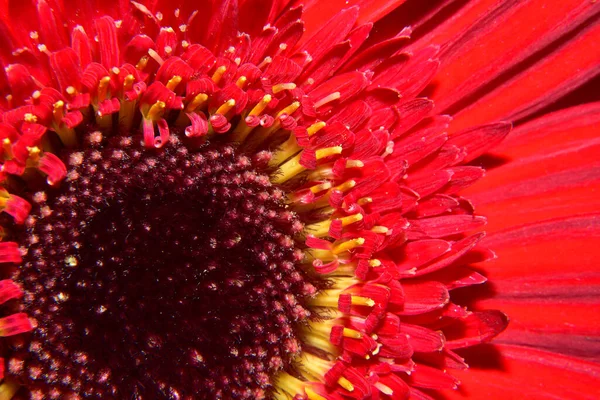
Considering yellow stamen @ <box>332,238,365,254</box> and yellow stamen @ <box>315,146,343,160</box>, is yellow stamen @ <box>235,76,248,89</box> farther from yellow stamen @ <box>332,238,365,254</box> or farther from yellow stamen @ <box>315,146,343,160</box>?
yellow stamen @ <box>332,238,365,254</box>

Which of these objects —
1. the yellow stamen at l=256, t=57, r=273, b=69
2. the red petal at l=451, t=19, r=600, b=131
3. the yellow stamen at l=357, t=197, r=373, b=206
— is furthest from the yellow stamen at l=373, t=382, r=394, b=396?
the yellow stamen at l=256, t=57, r=273, b=69

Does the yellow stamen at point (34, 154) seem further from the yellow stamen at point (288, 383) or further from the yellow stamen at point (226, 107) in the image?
the yellow stamen at point (288, 383)

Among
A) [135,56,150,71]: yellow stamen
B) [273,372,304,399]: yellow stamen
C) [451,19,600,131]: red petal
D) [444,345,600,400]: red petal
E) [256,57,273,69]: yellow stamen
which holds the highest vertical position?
[135,56,150,71]: yellow stamen

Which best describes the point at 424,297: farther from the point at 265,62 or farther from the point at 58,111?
the point at 58,111

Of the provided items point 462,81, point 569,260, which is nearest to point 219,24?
point 462,81

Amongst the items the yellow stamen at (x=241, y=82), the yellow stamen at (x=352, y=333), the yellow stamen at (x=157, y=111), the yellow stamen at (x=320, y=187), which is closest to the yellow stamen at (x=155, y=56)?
the yellow stamen at (x=157, y=111)

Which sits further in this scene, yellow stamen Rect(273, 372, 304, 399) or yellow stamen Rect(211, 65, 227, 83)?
yellow stamen Rect(273, 372, 304, 399)

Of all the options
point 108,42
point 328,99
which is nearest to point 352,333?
point 328,99

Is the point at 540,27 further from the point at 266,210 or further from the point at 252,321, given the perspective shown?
the point at 252,321
